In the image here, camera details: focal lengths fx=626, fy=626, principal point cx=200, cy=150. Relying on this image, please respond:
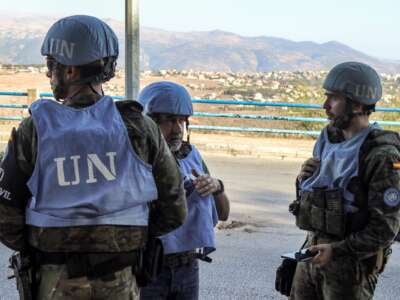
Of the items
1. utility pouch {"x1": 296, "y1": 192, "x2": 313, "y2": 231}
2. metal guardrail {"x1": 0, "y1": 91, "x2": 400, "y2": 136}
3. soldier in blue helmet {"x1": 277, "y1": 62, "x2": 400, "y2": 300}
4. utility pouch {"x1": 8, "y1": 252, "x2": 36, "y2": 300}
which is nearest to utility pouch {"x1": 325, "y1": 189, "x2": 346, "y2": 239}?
soldier in blue helmet {"x1": 277, "y1": 62, "x2": 400, "y2": 300}

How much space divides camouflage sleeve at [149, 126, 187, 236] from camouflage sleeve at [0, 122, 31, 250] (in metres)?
0.45

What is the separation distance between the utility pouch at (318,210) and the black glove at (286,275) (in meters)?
0.23

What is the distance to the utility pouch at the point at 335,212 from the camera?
2.48 meters

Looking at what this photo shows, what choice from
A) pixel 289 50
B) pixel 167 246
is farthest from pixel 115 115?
pixel 289 50

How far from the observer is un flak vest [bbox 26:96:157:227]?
6.39 feet

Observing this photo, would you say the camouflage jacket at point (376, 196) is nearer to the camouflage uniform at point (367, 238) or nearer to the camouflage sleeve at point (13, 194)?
the camouflage uniform at point (367, 238)

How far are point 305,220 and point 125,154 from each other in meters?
0.98

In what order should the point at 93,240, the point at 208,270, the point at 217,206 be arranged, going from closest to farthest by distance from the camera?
the point at 93,240, the point at 217,206, the point at 208,270

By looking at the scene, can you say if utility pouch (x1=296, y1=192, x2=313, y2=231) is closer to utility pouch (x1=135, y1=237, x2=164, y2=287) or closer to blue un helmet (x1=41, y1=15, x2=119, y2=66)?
utility pouch (x1=135, y1=237, x2=164, y2=287)

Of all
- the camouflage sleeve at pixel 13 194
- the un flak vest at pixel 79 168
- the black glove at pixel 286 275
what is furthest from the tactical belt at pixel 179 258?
the camouflage sleeve at pixel 13 194

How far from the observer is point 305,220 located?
2.66 metres

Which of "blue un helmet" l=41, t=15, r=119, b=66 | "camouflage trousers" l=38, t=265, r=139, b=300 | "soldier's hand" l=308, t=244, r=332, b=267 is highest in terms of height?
"blue un helmet" l=41, t=15, r=119, b=66

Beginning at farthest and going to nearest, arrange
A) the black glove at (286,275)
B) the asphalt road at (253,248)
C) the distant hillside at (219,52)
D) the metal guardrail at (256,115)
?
the distant hillside at (219,52)
the metal guardrail at (256,115)
the asphalt road at (253,248)
the black glove at (286,275)

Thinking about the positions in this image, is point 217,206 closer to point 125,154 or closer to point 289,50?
point 125,154
